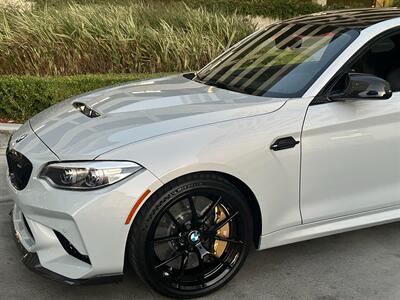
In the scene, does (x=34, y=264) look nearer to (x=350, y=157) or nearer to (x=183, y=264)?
(x=183, y=264)

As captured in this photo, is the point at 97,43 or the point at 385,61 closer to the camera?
the point at 385,61

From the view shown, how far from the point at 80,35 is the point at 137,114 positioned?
5125mm

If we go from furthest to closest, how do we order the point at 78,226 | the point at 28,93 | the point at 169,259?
the point at 28,93 → the point at 169,259 → the point at 78,226

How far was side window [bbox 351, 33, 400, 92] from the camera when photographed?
353 centimetres

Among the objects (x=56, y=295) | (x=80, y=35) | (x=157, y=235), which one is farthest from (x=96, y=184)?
(x=80, y=35)

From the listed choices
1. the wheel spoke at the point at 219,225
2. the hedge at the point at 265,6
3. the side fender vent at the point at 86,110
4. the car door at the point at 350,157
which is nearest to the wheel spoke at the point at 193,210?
the wheel spoke at the point at 219,225

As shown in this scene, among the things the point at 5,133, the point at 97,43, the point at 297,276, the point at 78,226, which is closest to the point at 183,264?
the point at 78,226

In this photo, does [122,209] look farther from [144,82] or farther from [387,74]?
[387,74]

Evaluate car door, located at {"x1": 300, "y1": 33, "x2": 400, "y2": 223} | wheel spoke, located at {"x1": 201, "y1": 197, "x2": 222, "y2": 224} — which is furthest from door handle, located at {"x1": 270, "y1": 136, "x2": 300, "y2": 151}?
wheel spoke, located at {"x1": 201, "y1": 197, "x2": 222, "y2": 224}

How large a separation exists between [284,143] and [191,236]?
79 centimetres

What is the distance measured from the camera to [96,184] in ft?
8.52

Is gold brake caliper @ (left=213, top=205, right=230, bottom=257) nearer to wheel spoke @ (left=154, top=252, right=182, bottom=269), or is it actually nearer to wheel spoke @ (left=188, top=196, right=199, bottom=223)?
wheel spoke @ (left=188, top=196, right=199, bottom=223)

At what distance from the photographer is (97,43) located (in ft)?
25.2

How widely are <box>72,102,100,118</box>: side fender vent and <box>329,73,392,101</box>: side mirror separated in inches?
60.3
